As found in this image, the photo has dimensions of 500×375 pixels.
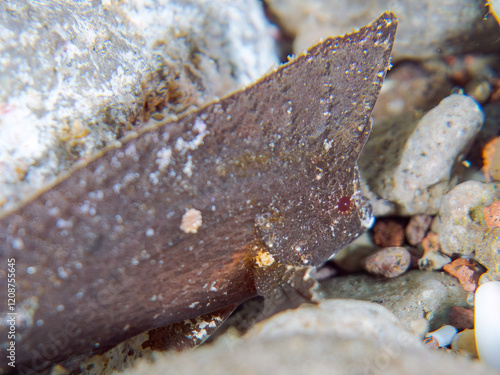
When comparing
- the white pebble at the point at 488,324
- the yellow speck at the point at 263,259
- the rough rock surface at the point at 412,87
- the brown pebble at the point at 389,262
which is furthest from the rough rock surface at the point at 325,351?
the rough rock surface at the point at 412,87

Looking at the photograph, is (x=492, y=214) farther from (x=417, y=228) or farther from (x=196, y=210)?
(x=196, y=210)

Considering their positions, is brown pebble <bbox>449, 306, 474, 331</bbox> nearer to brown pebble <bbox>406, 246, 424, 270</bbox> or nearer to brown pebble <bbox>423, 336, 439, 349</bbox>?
brown pebble <bbox>423, 336, 439, 349</bbox>

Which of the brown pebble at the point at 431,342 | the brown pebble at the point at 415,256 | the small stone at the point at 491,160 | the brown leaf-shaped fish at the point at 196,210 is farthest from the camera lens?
the brown pebble at the point at 415,256

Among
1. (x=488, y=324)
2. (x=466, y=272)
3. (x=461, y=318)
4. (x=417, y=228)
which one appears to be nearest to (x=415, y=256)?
(x=417, y=228)

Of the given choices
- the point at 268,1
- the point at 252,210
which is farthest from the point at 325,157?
the point at 268,1

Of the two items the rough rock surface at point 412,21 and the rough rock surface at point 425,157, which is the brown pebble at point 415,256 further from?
the rough rock surface at point 412,21

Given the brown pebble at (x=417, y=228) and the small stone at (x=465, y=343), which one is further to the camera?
the brown pebble at (x=417, y=228)
